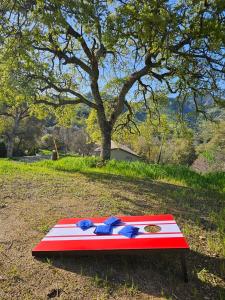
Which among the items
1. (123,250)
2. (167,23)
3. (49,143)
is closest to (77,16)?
(167,23)

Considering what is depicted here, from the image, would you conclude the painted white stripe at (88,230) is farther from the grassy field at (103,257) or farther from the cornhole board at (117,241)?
the grassy field at (103,257)

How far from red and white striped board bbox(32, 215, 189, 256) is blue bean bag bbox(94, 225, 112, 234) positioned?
0.05 metres

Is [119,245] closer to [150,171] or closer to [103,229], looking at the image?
[103,229]

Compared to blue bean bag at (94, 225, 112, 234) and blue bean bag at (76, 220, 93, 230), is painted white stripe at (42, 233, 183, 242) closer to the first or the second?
blue bean bag at (94, 225, 112, 234)

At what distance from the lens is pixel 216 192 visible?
8.46 meters

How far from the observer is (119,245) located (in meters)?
3.47

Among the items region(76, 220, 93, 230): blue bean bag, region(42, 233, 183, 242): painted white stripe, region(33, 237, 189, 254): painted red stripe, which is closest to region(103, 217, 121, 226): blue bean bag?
region(76, 220, 93, 230): blue bean bag

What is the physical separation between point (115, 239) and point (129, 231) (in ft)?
0.64

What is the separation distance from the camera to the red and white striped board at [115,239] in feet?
11.2

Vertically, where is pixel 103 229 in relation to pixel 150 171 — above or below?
above

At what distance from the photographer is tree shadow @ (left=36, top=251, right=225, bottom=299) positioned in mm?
3229

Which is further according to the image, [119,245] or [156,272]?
[156,272]

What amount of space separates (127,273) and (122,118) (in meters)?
15.5

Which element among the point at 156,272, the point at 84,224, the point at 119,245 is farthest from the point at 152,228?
the point at 84,224
